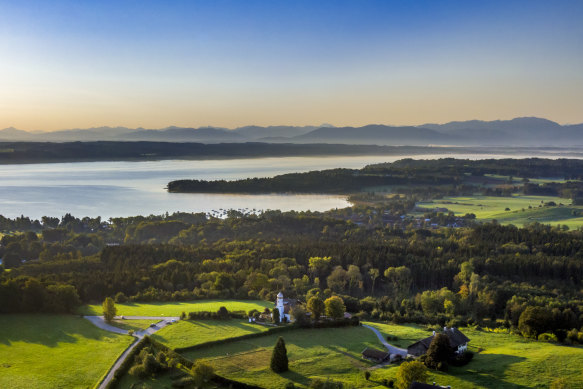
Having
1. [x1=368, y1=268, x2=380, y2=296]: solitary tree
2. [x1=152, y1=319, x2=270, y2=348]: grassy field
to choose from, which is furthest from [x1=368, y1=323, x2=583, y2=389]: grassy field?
[x1=368, y1=268, x2=380, y2=296]: solitary tree

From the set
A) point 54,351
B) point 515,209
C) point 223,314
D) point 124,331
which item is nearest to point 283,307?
point 223,314

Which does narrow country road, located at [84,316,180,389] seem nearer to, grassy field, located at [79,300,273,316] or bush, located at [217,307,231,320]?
grassy field, located at [79,300,273,316]

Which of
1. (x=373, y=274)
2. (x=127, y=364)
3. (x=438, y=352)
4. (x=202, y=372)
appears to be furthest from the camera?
(x=373, y=274)

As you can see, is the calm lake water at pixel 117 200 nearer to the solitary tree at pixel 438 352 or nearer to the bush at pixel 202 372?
the bush at pixel 202 372

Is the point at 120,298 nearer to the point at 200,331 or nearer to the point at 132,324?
the point at 132,324

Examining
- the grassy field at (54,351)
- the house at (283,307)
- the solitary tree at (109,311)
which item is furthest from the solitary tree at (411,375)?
the solitary tree at (109,311)

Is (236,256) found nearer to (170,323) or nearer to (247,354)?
(170,323)
